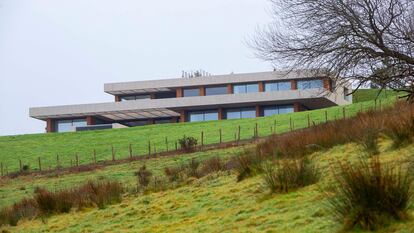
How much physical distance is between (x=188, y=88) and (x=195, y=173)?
56.6m

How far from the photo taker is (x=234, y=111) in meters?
69.1

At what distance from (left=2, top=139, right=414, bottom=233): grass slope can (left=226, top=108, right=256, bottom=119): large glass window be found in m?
52.9

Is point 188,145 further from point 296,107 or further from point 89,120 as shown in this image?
point 89,120

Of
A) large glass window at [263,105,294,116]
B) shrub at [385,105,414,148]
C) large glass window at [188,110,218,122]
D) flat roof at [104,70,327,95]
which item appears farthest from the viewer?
flat roof at [104,70,327,95]

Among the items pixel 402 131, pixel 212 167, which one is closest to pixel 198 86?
pixel 212 167

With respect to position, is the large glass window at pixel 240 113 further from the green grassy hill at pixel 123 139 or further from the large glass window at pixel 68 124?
the large glass window at pixel 68 124

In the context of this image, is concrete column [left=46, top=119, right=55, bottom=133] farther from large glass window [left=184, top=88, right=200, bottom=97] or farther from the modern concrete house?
large glass window [left=184, top=88, right=200, bottom=97]

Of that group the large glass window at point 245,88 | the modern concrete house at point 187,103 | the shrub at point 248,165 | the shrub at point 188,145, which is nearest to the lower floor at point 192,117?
the modern concrete house at point 187,103

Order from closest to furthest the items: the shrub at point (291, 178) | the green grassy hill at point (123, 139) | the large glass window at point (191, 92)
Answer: the shrub at point (291, 178) < the green grassy hill at point (123, 139) < the large glass window at point (191, 92)

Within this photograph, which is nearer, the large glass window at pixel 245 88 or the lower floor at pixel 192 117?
the lower floor at pixel 192 117

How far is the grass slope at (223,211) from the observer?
781cm

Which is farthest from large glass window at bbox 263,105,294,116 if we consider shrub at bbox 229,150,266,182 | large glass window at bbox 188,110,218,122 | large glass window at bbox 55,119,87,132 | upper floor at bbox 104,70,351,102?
shrub at bbox 229,150,266,182

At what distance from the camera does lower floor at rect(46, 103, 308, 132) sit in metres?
66.9

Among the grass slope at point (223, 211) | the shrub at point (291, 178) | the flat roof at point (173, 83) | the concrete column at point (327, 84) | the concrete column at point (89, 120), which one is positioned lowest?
the grass slope at point (223, 211)
